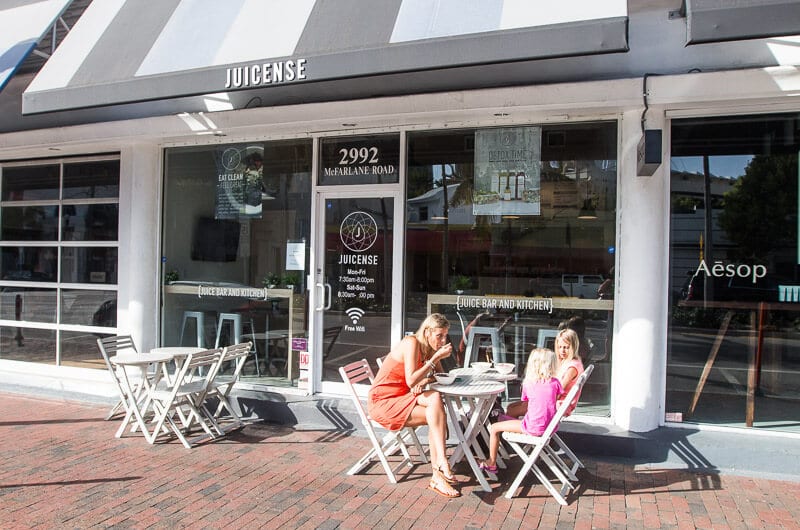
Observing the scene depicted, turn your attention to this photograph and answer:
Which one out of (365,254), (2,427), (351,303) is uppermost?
(365,254)

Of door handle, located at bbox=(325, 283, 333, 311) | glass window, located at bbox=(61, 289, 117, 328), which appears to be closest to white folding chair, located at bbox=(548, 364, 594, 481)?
door handle, located at bbox=(325, 283, 333, 311)

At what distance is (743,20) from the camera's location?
143 inches

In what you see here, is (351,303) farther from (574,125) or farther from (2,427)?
(2,427)

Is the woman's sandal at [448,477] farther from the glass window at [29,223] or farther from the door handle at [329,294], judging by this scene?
the glass window at [29,223]

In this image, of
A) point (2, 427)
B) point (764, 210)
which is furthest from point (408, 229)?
point (2, 427)

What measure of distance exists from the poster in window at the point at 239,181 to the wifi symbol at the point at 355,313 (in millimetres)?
1496

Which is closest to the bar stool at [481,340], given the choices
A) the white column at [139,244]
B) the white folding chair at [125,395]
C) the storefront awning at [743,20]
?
the white folding chair at [125,395]

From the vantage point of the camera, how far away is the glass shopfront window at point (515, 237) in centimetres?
554

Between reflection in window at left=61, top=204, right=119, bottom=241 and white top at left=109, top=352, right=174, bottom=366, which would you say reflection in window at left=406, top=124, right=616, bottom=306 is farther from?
reflection in window at left=61, top=204, right=119, bottom=241

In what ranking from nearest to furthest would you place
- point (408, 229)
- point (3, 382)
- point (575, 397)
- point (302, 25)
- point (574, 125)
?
point (575, 397) < point (302, 25) < point (574, 125) < point (408, 229) < point (3, 382)

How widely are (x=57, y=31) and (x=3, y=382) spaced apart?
434 cm

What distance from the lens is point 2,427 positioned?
584 cm

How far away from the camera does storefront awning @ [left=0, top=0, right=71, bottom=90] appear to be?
6344 mm

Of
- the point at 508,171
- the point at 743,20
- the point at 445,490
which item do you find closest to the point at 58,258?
the point at 508,171
